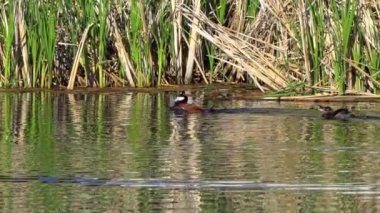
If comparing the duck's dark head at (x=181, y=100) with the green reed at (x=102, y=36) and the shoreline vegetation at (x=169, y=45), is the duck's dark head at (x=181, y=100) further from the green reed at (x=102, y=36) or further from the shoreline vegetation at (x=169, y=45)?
the green reed at (x=102, y=36)

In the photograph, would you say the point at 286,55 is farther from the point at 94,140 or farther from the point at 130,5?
the point at 94,140

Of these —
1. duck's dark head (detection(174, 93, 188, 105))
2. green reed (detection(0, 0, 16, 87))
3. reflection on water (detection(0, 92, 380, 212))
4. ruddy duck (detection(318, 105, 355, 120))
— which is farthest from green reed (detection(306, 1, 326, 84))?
green reed (detection(0, 0, 16, 87))

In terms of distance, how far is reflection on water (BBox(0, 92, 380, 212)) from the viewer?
7660 mm

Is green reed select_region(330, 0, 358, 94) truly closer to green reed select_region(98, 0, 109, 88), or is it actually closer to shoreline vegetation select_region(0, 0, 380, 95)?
shoreline vegetation select_region(0, 0, 380, 95)

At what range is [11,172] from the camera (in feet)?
29.0

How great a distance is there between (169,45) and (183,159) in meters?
6.38

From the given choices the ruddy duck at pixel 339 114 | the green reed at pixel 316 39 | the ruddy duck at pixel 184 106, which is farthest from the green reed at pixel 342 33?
the ruddy duck at pixel 184 106

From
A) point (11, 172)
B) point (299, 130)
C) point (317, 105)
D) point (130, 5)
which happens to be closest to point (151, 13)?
point (130, 5)

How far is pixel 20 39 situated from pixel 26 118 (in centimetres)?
287

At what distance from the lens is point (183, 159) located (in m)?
9.55

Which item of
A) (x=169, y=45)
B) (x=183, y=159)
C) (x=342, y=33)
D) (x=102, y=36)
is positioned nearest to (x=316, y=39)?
(x=342, y=33)

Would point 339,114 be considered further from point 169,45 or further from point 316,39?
point 169,45

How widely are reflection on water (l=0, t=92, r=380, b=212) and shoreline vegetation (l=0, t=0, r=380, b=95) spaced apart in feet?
2.59

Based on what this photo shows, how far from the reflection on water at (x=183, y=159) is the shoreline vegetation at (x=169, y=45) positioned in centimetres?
79
